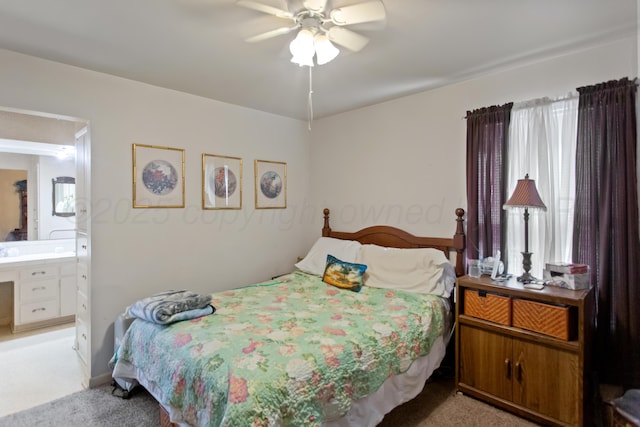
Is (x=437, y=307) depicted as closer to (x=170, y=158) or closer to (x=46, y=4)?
(x=170, y=158)

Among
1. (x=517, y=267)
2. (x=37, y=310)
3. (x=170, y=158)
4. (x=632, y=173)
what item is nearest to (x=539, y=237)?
(x=517, y=267)

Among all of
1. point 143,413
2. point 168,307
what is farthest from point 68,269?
point 168,307

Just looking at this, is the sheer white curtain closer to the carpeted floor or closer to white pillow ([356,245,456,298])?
white pillow ([356,245,456,298])

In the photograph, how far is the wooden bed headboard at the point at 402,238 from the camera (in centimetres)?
283

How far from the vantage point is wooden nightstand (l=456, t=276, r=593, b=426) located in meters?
1.97

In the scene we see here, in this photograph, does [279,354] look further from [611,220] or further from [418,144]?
[418,144]

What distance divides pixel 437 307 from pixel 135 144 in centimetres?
279

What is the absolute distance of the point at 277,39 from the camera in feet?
6.88

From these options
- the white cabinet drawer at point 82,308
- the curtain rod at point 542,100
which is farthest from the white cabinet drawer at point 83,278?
the curtain rod at point 542,100

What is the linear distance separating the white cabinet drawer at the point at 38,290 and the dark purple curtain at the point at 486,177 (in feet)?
14.9

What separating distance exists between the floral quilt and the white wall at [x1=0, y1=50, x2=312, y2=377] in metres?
0.63

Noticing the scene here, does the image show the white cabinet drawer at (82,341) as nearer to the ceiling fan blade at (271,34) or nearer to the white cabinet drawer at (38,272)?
the white cabinet drawer at (38,272)

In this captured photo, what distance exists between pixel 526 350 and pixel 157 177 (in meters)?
3.14

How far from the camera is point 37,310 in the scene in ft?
12.3
